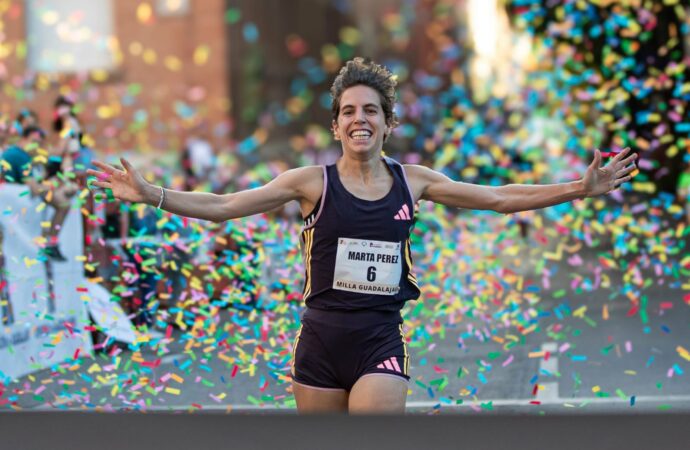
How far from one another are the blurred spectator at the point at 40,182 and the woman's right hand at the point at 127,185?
4.43 m

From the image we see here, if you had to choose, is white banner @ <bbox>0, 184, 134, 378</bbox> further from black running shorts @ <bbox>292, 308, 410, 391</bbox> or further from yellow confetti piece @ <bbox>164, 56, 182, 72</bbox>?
yellow confetti piece @ <bbox>164, 56, 182, 72</bbox>

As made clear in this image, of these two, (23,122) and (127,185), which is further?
(23,122)

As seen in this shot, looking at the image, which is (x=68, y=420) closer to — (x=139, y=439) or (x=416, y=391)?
(x=139, y=439)

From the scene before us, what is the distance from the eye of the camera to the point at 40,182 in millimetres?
8922

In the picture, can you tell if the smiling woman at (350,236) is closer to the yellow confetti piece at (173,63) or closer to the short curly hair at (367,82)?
the short curly hair at (367,82)

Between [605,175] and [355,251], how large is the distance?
1.12 m

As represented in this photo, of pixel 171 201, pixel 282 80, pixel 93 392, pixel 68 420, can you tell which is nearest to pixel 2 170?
pixel 93 392

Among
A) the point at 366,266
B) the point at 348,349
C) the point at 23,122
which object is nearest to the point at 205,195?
the point at 366,266

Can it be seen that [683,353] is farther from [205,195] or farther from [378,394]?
[205,195]

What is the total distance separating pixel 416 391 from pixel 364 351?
3.36m

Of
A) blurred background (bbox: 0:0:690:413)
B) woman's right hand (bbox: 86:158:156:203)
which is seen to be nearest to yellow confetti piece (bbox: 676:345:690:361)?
blurred background (bbox: 0:0:690:413)

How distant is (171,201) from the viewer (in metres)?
4.39

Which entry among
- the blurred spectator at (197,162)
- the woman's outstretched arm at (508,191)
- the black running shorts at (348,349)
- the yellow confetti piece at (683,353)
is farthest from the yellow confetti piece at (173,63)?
the black running shorts at (348,349)

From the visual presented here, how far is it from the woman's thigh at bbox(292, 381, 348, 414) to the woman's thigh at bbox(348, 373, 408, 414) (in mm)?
104
